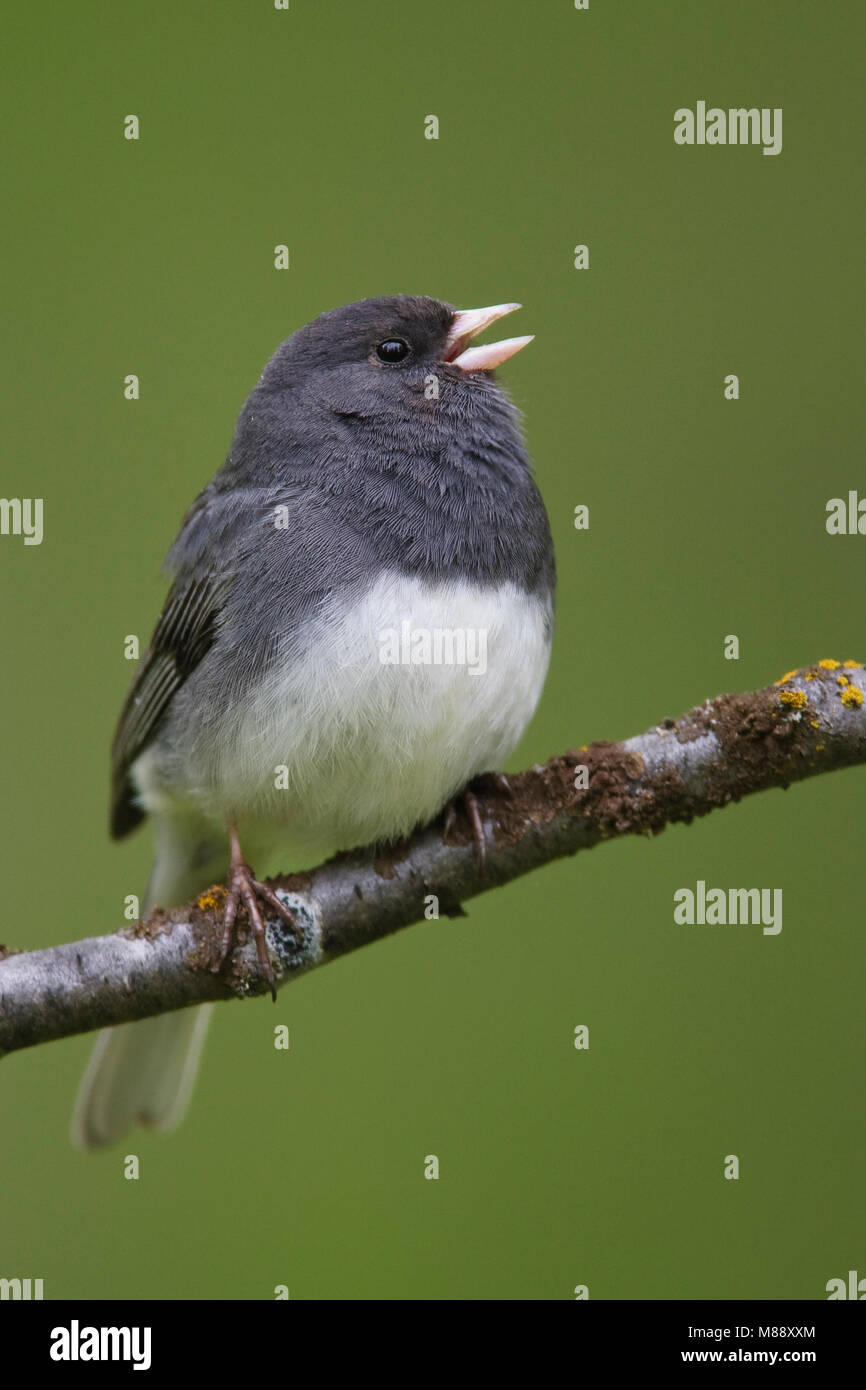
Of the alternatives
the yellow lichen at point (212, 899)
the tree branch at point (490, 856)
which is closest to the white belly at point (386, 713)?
the tree branch at point (490, 856)

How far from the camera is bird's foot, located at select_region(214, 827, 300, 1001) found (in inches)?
110

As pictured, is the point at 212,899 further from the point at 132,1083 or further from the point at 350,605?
the point at 132,1083

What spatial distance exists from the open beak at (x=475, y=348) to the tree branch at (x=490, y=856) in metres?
0.94

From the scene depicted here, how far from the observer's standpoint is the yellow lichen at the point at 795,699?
2.67 metres

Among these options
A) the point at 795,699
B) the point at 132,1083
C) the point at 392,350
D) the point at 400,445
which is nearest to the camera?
the point at 795,699

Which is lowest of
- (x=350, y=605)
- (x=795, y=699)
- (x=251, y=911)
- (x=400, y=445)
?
(x=251, y=911)

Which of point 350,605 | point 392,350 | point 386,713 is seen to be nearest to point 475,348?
point 392,350

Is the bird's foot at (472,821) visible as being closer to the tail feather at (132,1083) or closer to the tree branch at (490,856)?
the tree branch at (490,856)

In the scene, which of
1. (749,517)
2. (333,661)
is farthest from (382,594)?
(749,517)

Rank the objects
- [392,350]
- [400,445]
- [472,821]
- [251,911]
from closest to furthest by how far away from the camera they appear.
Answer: [251,911] < [472,821] < [400,445] < [392,350]

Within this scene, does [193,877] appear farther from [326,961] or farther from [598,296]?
[598,296]

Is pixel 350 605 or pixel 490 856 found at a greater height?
pixel 350 605

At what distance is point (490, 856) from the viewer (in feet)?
9.55

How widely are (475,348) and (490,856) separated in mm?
1137
